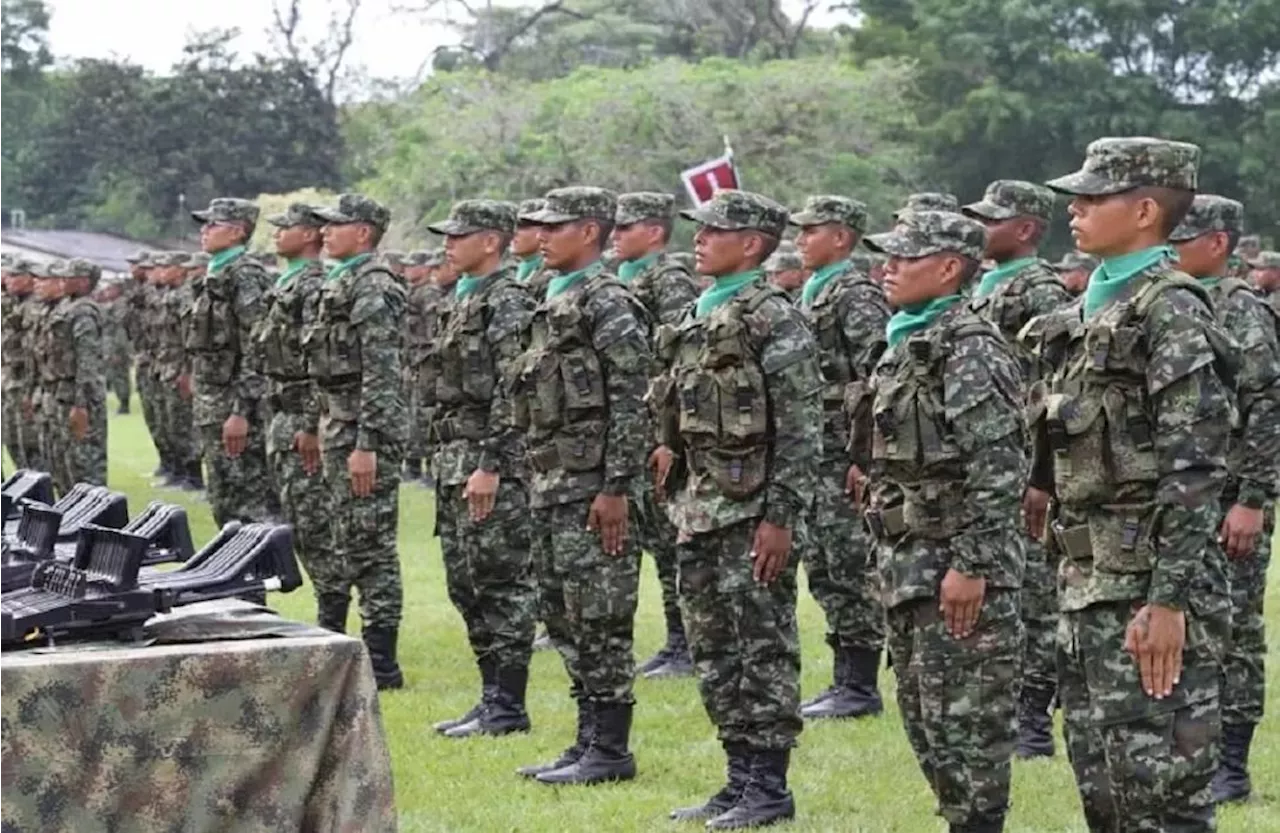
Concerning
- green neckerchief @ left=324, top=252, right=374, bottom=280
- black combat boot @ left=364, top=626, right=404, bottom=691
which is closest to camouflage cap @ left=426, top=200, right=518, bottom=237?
green neckerchief @ left=324, top=252, right=374, bottom=280

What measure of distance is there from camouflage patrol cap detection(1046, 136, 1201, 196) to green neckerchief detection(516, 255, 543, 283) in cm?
379

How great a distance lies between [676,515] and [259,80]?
36136mm

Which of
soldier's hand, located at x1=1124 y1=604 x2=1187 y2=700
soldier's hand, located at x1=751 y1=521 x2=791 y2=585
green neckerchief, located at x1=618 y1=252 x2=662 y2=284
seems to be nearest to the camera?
soldier's hand, located at x1=1124 y1=604 x2=1187 y2=700

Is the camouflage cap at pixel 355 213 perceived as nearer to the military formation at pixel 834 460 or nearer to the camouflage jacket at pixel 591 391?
the military formation at pixel 834 460

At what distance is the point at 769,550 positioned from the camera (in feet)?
21.2

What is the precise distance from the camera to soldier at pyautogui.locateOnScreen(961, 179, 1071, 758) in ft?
24.4

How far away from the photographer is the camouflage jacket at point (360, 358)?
8.84 m

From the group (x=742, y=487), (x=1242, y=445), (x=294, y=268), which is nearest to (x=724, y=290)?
(x=742, y=487)

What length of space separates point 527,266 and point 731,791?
2.72m

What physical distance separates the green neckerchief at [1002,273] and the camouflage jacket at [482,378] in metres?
1.79

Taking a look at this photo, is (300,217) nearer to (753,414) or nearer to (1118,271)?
(753,414)

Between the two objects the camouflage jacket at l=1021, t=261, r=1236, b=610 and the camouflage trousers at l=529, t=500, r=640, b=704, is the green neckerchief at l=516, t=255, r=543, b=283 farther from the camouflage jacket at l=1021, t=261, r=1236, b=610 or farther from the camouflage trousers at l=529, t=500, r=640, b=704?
the camouflage jacket at l=1021, t=261, r=1236, b=610

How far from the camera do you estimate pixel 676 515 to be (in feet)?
22.1

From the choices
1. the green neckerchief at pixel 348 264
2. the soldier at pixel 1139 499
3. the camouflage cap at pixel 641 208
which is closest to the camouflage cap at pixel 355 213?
the green neckerchief at pixel 348 264
